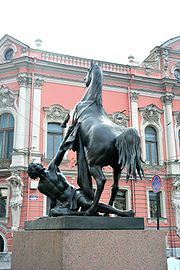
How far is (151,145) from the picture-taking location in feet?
59.7

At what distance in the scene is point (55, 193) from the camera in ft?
13.5

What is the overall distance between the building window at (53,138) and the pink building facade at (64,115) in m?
0.05

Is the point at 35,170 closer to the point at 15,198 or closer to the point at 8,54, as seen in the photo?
the point at 15,198

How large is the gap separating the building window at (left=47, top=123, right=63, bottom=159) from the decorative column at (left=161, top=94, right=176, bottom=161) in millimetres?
6107

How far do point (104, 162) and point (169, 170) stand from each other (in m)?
14.4

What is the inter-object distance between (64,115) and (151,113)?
515cm

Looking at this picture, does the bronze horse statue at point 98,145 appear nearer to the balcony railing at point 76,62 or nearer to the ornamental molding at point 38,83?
the ornamental molding at point 38,83

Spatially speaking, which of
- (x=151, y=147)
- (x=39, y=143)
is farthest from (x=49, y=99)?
(x=151, y=147)

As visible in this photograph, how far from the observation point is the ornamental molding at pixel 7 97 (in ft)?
53.3

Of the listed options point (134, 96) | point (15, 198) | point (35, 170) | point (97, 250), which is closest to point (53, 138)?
point (15, 198)

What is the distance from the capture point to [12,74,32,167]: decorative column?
15008 millimetres

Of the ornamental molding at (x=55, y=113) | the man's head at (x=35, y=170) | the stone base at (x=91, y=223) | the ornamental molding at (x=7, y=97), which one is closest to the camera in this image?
the stone base at (x=91, y=223)

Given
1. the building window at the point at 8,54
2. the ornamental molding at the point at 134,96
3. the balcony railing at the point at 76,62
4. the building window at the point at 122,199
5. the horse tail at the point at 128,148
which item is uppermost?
the building window at the point at 8,54

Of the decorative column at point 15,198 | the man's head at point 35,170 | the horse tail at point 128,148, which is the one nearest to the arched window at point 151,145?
the decorative column at point 15,198
